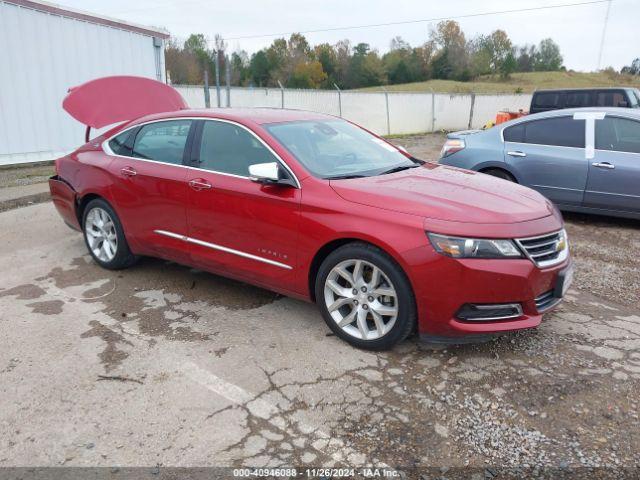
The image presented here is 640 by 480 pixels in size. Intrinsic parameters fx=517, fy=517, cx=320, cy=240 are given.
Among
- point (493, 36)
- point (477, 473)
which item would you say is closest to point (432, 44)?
point (493, 36)

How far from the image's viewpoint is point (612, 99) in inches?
497

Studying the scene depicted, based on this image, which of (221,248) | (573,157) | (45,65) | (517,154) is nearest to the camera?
(221,248)

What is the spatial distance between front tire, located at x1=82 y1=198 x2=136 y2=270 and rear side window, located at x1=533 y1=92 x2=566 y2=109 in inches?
499

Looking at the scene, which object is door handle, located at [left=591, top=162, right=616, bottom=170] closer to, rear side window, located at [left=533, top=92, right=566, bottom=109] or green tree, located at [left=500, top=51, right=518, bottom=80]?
rear side window, located at [left=533, top=92, right=566, bottom=109]

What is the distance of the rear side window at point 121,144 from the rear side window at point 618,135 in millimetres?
5432

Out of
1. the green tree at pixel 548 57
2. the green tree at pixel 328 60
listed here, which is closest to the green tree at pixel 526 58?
the green tree at pixel 548 57

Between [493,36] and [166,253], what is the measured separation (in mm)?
83911

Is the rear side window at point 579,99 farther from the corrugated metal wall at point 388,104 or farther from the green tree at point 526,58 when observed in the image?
the green tree at point 526,58

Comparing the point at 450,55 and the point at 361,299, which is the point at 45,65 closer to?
the point at 361,299

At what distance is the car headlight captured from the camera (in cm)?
305

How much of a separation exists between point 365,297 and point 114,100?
412 cm

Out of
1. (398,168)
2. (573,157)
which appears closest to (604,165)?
(573,157)

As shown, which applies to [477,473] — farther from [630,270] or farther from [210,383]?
[630,270]

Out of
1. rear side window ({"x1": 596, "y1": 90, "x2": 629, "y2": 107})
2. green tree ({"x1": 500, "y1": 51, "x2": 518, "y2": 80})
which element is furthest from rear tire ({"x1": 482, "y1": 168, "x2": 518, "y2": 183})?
green tree ({"x1": 500, "y1": 51, "x2": 518, "y2": 80})
